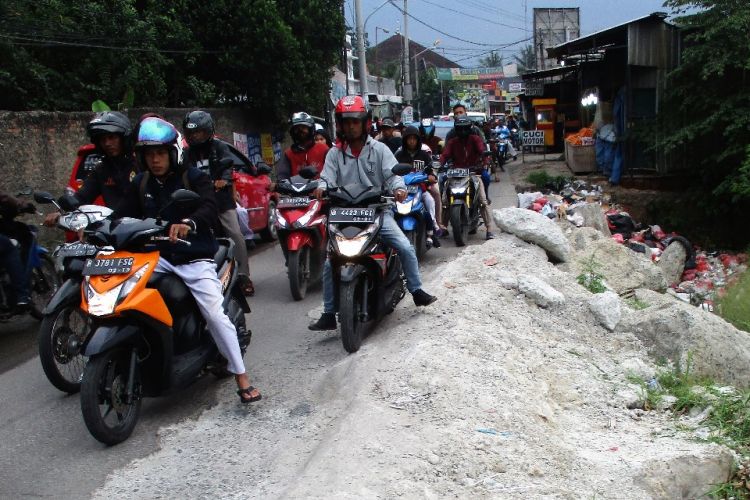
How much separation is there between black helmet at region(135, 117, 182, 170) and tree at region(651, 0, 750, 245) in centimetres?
1293

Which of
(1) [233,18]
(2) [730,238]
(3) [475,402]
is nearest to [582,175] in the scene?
(2) [730,238]

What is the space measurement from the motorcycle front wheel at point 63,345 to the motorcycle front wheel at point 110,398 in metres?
0.76

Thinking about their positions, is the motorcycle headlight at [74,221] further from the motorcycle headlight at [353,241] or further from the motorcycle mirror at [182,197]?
the motorcycle headlight at [353,241]

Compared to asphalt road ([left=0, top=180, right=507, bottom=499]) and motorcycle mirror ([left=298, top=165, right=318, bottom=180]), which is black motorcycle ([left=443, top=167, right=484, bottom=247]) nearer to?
asphalt road ([left=0, top=180, right=507, bottom=499])

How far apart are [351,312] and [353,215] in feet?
2.48

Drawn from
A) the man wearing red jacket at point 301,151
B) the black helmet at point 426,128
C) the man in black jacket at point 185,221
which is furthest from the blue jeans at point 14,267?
the black helmet at point 426,128

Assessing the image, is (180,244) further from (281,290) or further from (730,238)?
(730,238)

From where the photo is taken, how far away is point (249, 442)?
4586 mm

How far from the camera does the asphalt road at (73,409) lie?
4.29 metres

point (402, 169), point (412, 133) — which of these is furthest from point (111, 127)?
point (412, 133)

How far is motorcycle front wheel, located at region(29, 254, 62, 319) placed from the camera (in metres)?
7.54

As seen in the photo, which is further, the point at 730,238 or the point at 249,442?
the point at 730,238

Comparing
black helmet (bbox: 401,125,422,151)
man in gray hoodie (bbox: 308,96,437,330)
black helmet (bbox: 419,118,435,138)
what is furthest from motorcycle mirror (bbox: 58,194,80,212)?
black helmet (bbox: 419,118,435,138)

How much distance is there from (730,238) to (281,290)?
1256cm
